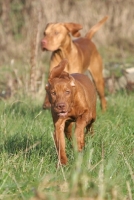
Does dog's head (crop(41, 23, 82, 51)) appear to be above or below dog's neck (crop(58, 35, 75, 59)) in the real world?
above

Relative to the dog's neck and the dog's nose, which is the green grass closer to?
the dog's nose

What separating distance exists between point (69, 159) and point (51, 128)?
1.19 m

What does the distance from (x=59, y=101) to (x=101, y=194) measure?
1.78 meters

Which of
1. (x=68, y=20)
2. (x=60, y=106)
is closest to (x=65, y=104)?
(x=60, y=106)

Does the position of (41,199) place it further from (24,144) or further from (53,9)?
(53,9)

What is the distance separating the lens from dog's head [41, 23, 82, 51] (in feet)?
27.7

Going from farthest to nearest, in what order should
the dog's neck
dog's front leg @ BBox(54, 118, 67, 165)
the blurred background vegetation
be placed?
the blurred background vegetation, the dog's neck, dog's front leg @ BBox(54, 118, 67, 165)

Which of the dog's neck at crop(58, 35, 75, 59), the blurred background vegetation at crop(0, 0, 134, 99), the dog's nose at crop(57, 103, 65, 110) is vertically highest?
the dog's nose at crop(57, 103, 65, 110)

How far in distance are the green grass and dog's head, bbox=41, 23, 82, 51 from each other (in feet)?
3.38

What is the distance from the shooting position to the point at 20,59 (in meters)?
15.1

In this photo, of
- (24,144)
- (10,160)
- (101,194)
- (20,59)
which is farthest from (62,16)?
(101,194)

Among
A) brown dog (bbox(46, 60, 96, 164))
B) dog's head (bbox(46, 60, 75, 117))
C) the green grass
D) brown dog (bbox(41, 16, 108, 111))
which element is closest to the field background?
the green grass

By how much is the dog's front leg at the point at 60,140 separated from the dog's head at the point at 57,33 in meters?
3.39

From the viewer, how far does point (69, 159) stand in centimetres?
511
